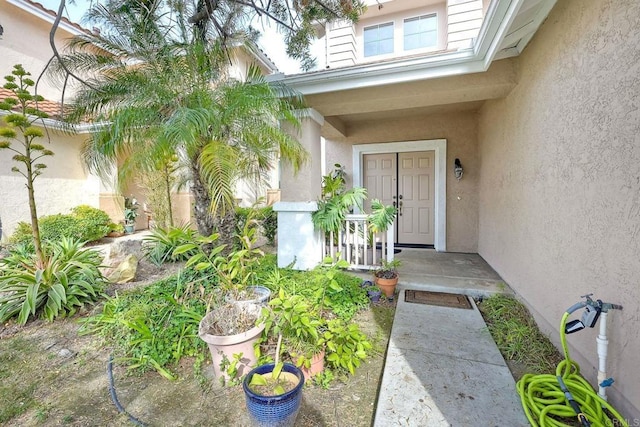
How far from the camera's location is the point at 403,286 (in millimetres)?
3912

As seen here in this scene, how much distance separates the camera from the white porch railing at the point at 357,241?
13.4 feet

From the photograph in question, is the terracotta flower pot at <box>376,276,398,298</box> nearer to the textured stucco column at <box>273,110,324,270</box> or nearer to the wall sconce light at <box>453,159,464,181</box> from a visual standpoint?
the textured stucco column at <box>273,110,324,270</box>

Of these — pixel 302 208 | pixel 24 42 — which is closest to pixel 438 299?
pixel 302 208

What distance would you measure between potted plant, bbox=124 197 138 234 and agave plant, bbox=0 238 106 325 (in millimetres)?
4995

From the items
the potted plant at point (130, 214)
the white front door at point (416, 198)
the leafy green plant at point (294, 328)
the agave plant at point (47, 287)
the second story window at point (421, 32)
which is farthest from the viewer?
the potted plant at point (130, 214)

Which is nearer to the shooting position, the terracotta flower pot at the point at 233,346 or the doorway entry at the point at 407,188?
the terracotta flower pot at the point at 233,346

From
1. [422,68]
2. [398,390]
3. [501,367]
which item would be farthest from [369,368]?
[422,68]

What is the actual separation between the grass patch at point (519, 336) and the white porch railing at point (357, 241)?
4.70 feet

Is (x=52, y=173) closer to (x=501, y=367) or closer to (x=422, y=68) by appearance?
(x=422, y=68)

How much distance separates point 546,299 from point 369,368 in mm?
Result: 1881

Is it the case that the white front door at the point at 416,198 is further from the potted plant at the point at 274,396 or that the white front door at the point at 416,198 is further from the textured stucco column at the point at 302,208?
the potted plant at the point at 274,396

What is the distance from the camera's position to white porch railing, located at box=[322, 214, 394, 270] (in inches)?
161

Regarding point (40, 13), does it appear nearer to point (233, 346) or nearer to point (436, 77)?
point (436, 77)

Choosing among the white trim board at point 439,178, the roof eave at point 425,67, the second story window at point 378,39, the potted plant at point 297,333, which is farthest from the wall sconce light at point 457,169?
the potted plant at point 297,333
